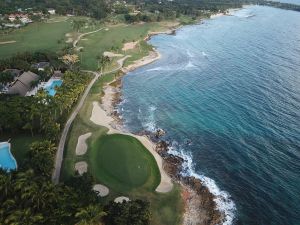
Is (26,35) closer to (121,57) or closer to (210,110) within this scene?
(121,57)

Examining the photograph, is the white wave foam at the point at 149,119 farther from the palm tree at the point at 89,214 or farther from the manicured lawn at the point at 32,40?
the manicured lawn at the point at 32,40

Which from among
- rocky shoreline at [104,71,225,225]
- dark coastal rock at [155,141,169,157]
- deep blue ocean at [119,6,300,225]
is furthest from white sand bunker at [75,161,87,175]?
deep blue ocean at [119,6,300,225]

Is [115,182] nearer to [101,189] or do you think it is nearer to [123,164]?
[101,189]

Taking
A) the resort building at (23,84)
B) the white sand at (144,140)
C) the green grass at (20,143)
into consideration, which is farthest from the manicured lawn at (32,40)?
the green grass at (20,143)

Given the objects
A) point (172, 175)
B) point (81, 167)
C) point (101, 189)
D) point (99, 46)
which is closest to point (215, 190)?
point (172, 175)

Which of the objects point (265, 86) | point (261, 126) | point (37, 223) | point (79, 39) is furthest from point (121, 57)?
point (37, 223)

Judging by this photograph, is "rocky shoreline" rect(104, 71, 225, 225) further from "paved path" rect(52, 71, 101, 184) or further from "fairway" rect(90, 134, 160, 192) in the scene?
"paved path" rect(52, 71, 101, 184)
